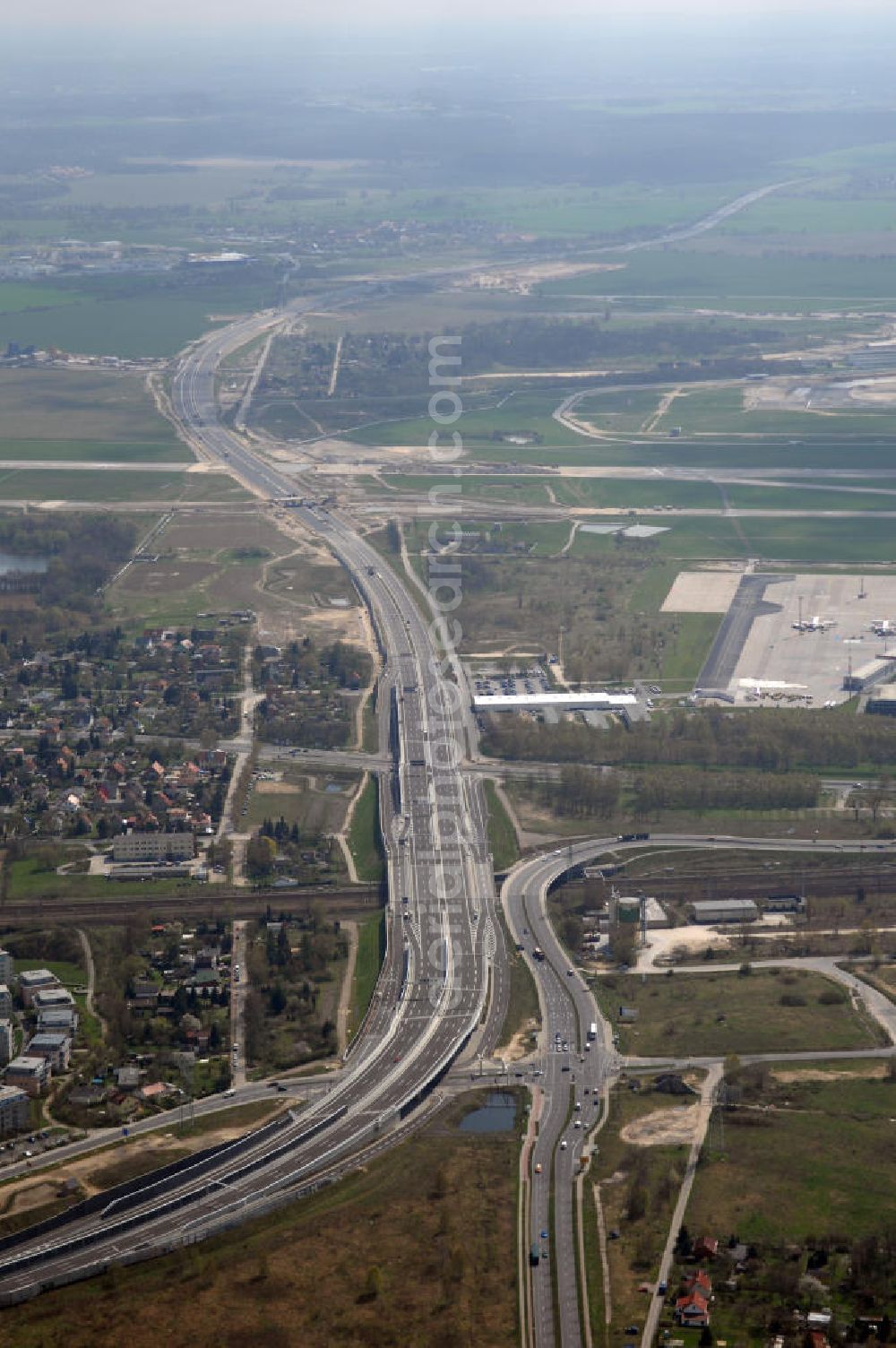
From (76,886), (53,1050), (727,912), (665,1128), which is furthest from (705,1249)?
(76,886)

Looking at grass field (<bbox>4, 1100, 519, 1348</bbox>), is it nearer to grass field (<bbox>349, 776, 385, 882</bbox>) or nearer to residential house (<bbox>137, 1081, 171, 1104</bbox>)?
residential house (<bbox>137, 1081, 171, 1104</bbox>)

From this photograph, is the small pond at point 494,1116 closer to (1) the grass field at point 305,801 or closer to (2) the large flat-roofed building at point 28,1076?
(2) the large flat-roofed building at point 28,1076

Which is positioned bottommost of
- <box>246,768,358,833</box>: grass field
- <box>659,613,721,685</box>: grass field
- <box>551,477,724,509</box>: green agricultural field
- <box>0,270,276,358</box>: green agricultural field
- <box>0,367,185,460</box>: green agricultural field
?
<box>246,768,358,833</box>: grass field

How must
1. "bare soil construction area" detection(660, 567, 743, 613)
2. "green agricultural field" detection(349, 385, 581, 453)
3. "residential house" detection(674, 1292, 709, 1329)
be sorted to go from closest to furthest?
"residential house" detection(674, 1292, 709, 1329)
"bare soil construction area" detection(660, 567, 743, 613)
"green agricultural field" detection(349, 385, 581, 453)

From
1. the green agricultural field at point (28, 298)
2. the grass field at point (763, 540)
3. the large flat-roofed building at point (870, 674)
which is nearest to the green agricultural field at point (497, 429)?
the grass field at point (763, 540)

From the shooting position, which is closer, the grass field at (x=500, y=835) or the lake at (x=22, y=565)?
the grass field at (x=500, y=835)

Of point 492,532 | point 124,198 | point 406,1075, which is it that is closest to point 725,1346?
point 406,1075

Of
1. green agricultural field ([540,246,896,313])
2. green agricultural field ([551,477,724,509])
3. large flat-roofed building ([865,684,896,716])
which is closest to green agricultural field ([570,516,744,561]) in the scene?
green agricultural field ([551,477,724,509])

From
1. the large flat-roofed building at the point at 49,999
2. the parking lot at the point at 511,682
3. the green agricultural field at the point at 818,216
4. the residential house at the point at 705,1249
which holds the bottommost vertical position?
the residential house at the point at 705,1249
